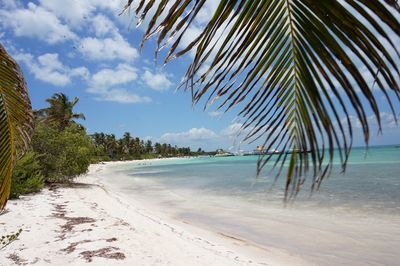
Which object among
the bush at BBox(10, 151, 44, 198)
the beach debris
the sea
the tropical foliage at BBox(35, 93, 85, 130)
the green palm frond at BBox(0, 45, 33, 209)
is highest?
the tropical foliage at BBox(35, 93, 85, 130)

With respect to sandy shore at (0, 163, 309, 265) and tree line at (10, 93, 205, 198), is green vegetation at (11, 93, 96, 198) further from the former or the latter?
sandy shore at (0, 163, 309, 265)

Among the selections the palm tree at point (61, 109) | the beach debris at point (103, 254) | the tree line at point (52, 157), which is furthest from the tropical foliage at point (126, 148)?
the beach debris at point (103, 254)

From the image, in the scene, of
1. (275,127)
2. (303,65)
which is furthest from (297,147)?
(303,65)

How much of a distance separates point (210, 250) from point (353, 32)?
7035mm

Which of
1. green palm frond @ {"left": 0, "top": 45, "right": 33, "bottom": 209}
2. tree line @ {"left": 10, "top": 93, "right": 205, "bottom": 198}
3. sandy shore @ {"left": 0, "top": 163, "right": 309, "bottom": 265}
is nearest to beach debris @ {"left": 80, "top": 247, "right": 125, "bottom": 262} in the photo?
sandy shore @ {"left": 0, "top": 163, "right": 309, "bottom": 265}

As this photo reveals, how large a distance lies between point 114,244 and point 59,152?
14890 millimetres

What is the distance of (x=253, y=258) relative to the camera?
7.18m

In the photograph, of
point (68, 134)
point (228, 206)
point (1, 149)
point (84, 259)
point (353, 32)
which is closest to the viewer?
point (353, 32)

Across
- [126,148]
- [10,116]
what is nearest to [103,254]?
[10,116]

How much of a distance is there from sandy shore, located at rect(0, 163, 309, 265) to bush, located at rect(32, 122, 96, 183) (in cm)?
966

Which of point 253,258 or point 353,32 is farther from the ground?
point 353,32

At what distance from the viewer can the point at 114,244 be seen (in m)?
7.01

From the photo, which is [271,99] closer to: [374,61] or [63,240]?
[374,61]

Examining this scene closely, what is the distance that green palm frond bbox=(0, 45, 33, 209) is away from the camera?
2543 mm
